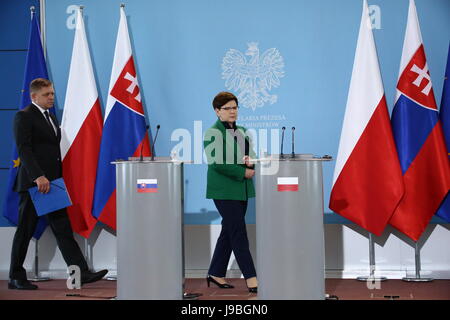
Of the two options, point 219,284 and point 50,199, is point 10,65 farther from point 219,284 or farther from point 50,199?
point 219,284

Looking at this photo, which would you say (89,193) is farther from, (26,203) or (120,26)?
(120,26)

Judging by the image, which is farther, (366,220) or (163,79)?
(163,79)

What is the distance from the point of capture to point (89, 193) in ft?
18.7

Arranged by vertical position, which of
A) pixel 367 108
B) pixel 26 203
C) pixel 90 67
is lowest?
pixel 26 203

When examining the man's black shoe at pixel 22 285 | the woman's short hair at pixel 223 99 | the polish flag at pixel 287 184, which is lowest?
the man's black shoe at pixel 22 285

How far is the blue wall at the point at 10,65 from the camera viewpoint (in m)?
5.97

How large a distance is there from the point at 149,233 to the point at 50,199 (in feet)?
3.94

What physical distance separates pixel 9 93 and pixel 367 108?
3167 millimetres

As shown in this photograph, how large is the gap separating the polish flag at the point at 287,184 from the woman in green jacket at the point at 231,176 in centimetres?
62

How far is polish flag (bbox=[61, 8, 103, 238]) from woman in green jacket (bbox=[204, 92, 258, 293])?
1.34 m

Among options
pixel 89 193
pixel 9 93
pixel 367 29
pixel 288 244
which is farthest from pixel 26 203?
pixel 367 29

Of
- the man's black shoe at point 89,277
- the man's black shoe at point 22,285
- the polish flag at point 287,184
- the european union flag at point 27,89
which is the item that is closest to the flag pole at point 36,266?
the european union flag at point 27,89

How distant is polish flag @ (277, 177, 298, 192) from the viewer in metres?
4.07

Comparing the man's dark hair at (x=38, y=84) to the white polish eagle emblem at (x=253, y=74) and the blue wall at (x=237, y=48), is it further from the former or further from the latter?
the white polish eagle emblem at (x=253, y=74)
